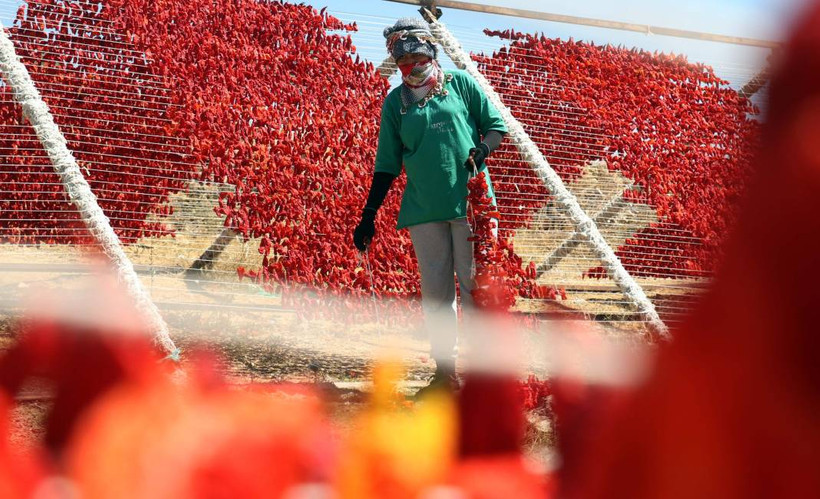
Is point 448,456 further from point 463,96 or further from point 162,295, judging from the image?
point 162,295

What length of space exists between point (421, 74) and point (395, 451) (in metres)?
2.01

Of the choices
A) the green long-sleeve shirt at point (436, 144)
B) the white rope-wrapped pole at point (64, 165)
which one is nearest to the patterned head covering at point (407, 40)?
the green long-sleeve shirt at point (436, 144)

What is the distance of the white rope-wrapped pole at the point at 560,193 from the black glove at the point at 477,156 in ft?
4.09

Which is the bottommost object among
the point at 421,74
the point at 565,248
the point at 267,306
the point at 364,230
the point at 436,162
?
the point at 267,306

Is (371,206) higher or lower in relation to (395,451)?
lower

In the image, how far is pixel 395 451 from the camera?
0.83ft

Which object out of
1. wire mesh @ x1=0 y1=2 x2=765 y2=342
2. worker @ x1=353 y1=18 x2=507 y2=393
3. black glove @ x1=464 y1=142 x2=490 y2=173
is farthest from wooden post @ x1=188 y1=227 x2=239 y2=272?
black glove @ x1=464 y1=142 x2=490 y2=173

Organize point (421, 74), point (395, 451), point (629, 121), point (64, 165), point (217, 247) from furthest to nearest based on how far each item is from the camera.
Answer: point (629, 121) < point (217, 247) < point (64, 165) < point (421, 74) < point (395, 451)

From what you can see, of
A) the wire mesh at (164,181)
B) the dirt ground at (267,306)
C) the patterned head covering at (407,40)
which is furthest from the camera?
the wire mesh at (164,181)

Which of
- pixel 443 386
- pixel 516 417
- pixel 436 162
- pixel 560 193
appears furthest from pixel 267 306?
pixel 516 417

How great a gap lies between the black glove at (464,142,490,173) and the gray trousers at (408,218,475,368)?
0.84 feet

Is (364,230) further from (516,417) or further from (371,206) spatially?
(516,417)

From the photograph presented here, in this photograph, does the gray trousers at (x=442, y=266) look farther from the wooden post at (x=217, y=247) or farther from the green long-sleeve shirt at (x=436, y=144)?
the wooden post at (x=217, y=247)

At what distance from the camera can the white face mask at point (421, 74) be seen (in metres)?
2.14
